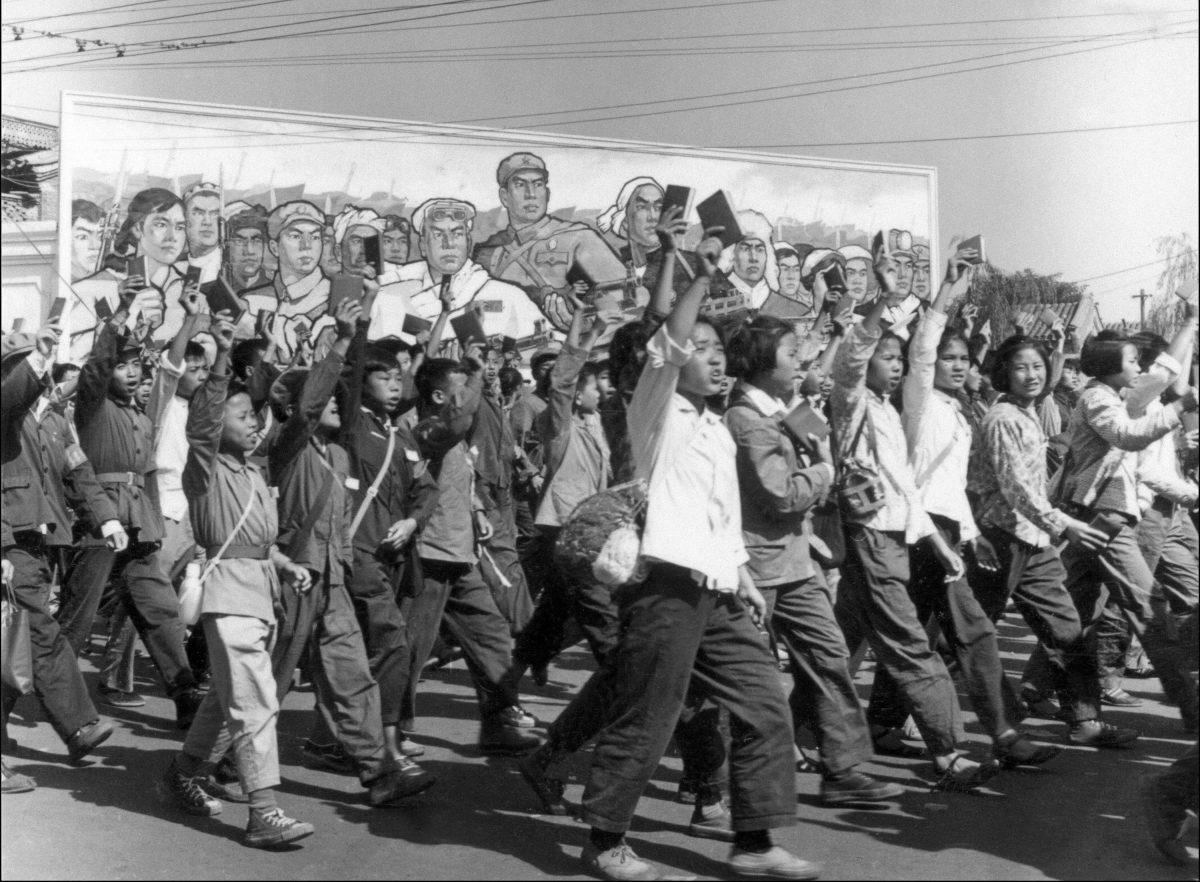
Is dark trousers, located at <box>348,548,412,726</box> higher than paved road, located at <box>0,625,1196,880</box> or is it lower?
higher

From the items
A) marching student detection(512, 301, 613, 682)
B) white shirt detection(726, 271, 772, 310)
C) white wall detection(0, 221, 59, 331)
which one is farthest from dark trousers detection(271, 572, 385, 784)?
white shirt detection(726, 271, 772, 310)

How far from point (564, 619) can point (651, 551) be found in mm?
2037

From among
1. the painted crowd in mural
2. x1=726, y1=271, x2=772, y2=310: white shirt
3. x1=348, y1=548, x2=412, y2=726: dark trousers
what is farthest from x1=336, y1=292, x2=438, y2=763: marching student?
x1=726, y1=271, x2=772, y2=310: white shirt

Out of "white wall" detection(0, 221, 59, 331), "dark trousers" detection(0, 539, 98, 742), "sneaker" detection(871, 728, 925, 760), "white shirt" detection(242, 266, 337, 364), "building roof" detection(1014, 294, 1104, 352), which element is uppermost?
"white shirt" detection(242, 266, 337, 364)

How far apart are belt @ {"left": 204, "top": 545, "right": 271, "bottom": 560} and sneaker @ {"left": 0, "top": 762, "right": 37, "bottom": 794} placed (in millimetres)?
1289

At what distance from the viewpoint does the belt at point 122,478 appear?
7081mm

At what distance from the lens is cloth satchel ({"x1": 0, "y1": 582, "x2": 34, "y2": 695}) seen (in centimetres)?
473

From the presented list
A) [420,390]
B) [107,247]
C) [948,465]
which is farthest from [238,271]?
[948,465]

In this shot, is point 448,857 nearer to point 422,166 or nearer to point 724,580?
point 724,580

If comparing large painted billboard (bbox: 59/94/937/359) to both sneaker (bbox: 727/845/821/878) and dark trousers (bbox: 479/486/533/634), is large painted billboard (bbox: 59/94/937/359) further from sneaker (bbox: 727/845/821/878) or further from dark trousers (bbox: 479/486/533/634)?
sneaker (bbox: 727/845/821/878)

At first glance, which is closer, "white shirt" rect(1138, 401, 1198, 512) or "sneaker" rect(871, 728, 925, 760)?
"sneaker" rect(871, 728, 925, 760)

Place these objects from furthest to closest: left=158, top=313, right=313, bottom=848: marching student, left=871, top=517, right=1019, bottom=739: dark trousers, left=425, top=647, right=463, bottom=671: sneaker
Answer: left=425, top=647, right=463, bottom=671: sneaker < left=871, top=517, right=1019, bottom=739: dark trousers < left=158, top=313, right=313, bottom=848: marching student

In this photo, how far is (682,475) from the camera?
4602 mm

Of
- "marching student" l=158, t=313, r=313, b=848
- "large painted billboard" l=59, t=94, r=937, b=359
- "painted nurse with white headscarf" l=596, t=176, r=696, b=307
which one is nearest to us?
"marching student" l=158, t=313, r=313, b=848
